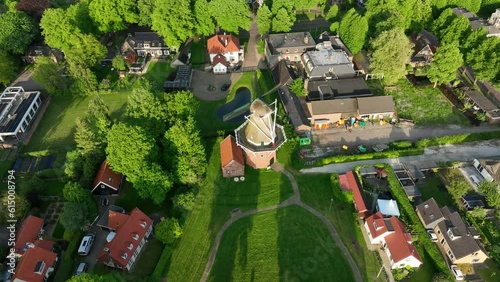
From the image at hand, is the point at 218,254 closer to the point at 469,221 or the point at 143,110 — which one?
the point at 143,110

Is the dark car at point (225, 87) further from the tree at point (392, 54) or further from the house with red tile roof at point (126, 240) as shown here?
the house with red tile roof at point (126, 240)

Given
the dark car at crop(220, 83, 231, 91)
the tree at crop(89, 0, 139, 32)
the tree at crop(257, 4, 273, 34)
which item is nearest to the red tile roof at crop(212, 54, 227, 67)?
the dark car at crop(220, 83, 231, 91)

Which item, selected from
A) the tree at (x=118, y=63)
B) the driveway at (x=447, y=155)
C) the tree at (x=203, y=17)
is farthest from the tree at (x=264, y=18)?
the driveway at (x=447, y=155)

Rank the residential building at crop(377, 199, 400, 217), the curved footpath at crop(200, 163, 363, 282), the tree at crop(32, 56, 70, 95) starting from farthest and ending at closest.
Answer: the tree at crop(32, 56, 70, 95) → the residential building at crop(377, 199, 400, 217) → the curved footpath at crop(200, 163, 363, 282)

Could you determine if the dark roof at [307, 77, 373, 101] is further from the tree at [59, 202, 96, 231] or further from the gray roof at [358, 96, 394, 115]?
the tree at [59, 202, 96, 231]

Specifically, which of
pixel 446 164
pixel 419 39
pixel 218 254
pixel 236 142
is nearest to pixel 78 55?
pixel 236 142
